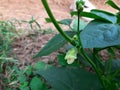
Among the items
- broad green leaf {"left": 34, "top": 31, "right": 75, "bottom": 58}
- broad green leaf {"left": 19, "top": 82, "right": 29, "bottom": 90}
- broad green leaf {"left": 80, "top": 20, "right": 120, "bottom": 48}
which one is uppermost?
broad green leaf {"left": 80, "top": 20, "right": 120, "bottom": 48}

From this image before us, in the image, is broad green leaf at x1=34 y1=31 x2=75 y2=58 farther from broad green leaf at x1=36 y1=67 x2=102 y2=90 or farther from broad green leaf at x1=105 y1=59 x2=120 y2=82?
broad green leaf at x1=105 y1=59 x2=120 y2=82

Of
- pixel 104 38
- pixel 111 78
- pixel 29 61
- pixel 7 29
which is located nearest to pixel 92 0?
pixel 7 29

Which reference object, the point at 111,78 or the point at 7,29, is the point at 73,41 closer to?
the point at 111,78

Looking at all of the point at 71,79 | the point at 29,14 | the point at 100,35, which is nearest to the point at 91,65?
the point at 71,79

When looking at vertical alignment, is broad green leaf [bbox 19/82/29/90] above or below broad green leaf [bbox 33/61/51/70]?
below

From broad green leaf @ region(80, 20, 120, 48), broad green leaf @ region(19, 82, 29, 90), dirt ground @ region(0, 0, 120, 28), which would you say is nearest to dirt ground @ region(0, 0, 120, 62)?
dirt ground @ region(0, 0, 120, 28)
